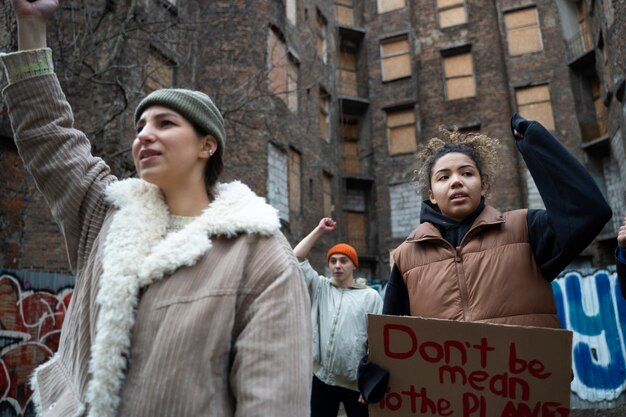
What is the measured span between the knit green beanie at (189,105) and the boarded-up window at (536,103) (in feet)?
63.7

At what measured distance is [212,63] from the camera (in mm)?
14016

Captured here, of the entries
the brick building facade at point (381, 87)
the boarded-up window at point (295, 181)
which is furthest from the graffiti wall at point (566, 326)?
the boarded-up window at point (295, 181)

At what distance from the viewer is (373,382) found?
2.11 meters

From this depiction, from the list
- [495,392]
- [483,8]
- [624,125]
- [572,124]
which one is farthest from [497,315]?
[483,8]

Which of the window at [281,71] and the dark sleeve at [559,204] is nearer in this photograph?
the dark sleeve at [559,204]

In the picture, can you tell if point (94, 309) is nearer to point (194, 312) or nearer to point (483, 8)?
point (194, 312)

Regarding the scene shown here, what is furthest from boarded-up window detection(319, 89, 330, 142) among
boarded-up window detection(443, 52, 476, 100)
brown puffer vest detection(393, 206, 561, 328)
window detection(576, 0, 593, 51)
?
brown puffer vest detection(393, 206, 561, 328)

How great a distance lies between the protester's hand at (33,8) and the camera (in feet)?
5.59

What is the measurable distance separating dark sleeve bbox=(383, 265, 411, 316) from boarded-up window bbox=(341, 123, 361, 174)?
1905 cm

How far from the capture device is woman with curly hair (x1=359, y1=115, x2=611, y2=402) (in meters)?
1.99

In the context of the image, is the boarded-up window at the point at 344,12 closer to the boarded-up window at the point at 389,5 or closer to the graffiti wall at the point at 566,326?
the boarded-up window at the point at 389,5

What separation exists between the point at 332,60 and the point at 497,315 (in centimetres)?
1962

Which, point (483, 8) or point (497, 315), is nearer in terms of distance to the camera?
point (497, 315)

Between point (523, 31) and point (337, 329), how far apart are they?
64.2ft
